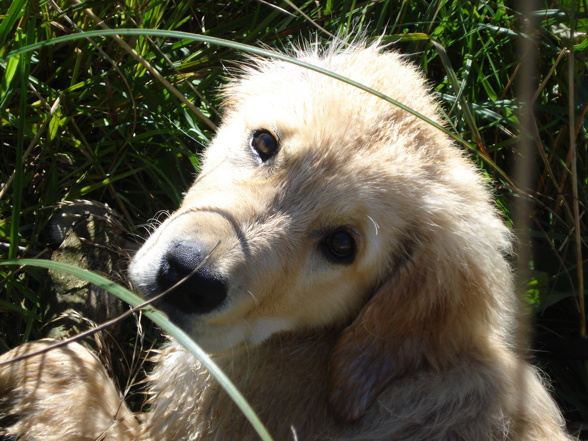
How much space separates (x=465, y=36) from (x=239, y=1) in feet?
4.19

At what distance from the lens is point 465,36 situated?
3.64m

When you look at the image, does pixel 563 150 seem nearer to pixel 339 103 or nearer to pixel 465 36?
pixel 465 36

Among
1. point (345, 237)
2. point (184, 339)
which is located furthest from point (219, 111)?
point (184, 339)

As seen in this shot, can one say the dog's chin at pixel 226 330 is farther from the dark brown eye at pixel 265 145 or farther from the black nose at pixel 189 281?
the dark brown eye at pixel 265 145

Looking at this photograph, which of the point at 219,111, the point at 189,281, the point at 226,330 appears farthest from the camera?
the point at 219,111

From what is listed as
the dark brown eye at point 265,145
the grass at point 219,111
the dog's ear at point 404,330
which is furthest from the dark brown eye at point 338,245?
the grass at point 219,111

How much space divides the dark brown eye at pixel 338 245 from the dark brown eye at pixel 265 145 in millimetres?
395

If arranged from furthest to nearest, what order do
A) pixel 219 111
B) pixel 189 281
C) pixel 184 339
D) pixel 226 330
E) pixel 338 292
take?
pixel 219 111 < pixel 338 292 < pixel 226 330 < pixel 189 281 < pixel 184 339

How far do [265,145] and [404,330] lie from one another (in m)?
0.90

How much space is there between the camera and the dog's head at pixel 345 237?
2283 mm

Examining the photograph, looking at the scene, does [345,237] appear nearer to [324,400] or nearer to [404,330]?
[404,330]

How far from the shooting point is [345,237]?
2449mm

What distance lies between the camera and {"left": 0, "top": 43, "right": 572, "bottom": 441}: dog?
7.68 ft

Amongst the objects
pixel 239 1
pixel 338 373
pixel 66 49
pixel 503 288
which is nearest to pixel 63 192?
pixel 66 49
